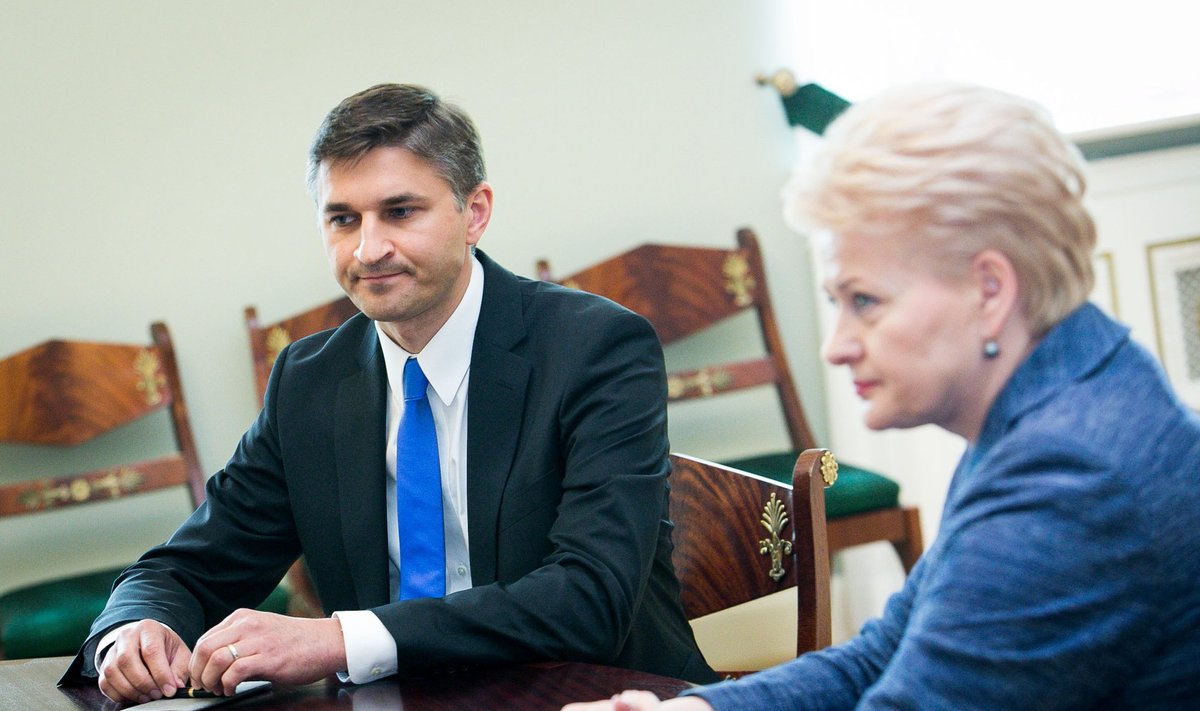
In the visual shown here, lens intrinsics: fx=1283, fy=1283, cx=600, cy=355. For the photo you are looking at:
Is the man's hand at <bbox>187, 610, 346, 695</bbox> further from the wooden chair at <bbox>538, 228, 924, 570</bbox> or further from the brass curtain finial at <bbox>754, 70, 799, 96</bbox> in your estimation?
the brass curtain finial at <bbox>754, 70, 799, 96</bbox>

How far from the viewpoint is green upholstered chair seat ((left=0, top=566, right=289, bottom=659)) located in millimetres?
2965

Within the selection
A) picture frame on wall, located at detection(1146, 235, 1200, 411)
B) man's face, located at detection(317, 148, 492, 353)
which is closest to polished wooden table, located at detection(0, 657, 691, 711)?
man's face, located at detection(317, 148, 492, 353)

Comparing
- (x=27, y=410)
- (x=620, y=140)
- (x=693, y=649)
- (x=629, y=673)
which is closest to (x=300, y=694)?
(x=629, y=673)

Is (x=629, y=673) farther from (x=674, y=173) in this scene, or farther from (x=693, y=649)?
(x=674, y=173)

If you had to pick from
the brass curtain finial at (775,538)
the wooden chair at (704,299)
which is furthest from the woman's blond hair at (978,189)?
the wooden chair at (704,299)

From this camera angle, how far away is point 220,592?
2.04 meters

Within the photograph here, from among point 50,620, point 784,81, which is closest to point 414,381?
point 50,620

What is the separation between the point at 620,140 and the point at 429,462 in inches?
102

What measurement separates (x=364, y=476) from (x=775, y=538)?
25.1 inches

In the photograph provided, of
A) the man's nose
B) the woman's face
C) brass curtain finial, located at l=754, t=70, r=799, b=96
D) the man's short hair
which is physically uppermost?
the man's short hair

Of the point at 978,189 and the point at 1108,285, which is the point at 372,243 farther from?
the point at 1108,285

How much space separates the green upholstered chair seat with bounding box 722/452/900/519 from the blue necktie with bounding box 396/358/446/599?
1756mm

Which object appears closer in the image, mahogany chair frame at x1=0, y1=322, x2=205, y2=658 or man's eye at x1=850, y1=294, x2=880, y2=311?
man's eye at x1=850, y1=294, x2=880, y2=311

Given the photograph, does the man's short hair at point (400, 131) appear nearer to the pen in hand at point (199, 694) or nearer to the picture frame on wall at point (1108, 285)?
the pen in hand at point (199, 694)
